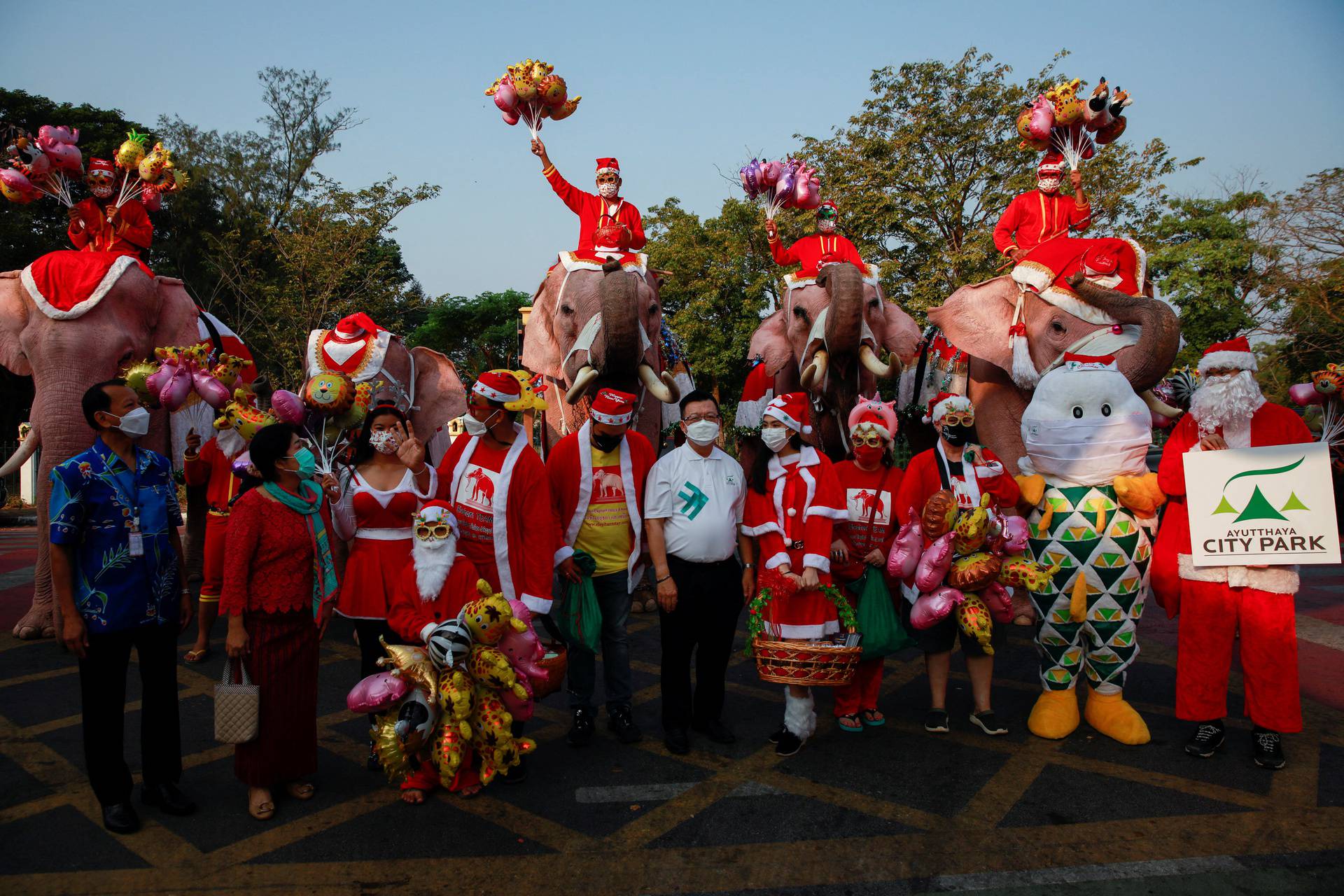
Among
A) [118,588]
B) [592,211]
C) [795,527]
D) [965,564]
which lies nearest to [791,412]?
[795,527]

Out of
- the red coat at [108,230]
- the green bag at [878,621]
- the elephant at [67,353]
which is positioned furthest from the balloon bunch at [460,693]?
the red coat at [108,230]

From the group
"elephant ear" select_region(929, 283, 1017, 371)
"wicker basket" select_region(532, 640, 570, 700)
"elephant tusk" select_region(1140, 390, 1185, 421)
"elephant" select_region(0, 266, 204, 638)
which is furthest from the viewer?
"elephant ear" select_region(929, 283, 1017, 371)

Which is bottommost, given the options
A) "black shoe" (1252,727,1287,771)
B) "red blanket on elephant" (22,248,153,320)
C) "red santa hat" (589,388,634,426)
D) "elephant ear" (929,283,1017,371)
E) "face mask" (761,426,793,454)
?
"black shoe" (1252,727,1287,771)

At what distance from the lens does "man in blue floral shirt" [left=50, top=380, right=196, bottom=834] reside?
137 inches

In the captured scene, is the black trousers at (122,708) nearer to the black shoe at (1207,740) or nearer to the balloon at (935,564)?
the balloon at (935,564)

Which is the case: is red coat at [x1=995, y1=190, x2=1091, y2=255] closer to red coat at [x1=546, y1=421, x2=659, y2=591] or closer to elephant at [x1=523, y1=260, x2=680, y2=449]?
elephant at [x1=523, y1=260, x2=680, y2=449]

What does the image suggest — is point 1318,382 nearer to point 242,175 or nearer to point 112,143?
point 112,143

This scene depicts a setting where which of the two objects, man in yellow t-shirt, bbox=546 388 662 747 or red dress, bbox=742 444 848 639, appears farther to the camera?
man in yellow t-shirt, bbox=546 388 662 747

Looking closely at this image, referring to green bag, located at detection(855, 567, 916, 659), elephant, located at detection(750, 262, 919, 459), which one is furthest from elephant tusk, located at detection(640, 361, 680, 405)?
green bag, located at detection(855, 567, 916, 659)

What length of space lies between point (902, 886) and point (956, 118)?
18.9 meters

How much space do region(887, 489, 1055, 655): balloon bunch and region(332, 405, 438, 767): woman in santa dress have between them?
246 cm

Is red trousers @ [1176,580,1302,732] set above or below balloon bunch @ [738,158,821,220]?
below

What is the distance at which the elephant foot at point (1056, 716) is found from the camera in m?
4.57

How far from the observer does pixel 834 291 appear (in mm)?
6477
